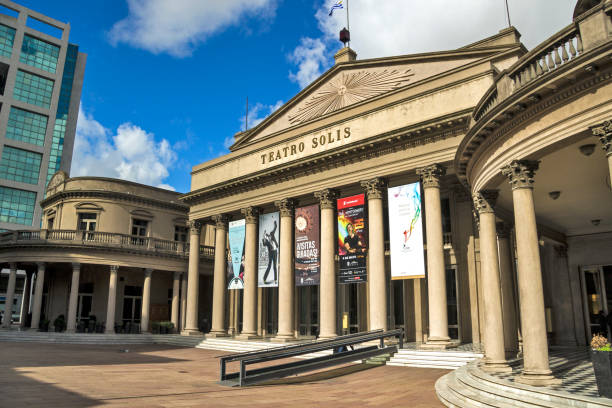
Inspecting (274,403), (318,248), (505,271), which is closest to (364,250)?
(318,248)

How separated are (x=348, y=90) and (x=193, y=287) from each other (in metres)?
15.6

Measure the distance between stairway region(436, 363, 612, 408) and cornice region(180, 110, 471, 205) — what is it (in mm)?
10669

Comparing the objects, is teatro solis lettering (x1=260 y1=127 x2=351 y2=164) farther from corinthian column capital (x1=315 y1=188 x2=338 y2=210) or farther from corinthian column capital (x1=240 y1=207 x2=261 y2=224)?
corinthian column capital (x1=240 y1=207 x2=261 y2=224)

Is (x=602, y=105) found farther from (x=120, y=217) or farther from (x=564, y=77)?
(x=120, y=217)

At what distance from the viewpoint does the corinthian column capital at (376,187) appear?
21.6m

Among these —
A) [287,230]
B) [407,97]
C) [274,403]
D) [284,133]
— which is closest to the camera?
[274,403]

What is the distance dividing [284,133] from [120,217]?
583 inches

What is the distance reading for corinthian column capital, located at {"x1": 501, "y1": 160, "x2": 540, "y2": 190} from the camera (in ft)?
33.0

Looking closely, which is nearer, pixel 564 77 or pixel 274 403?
pixel 564 77

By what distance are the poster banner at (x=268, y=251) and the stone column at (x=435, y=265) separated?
876 cm

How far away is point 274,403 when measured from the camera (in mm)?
9633

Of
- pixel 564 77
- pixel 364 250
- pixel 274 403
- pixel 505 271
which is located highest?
pixel 564 77

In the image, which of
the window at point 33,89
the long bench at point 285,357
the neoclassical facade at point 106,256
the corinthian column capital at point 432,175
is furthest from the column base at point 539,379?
the window at point 33,89

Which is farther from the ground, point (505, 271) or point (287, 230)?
point (287, 230)
